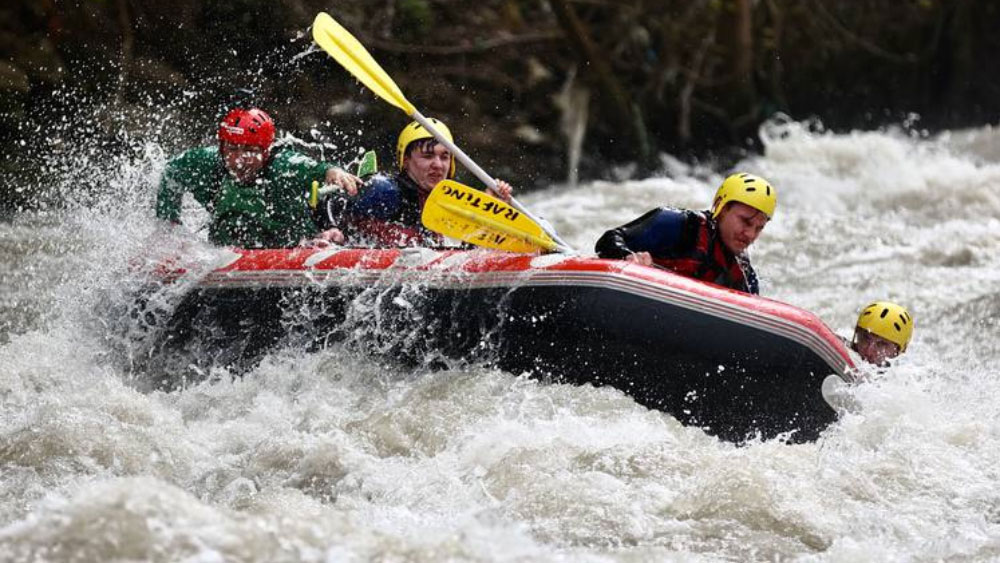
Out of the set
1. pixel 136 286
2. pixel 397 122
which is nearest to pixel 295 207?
pixel 136 286

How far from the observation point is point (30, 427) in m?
4.94

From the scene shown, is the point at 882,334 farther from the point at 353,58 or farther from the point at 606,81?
the point at 606,81

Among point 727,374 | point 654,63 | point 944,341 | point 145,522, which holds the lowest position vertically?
point 145,522

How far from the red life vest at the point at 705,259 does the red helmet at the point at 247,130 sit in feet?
7.17

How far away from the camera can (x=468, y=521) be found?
4070mm

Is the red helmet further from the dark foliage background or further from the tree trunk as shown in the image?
the tree trunk

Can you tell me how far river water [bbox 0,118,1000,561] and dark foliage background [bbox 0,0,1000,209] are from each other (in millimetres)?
3204

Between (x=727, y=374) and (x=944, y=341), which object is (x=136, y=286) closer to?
(x=727, y=374)

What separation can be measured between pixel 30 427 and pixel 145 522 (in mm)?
1721

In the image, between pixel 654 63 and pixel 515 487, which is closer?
pixel 515 487

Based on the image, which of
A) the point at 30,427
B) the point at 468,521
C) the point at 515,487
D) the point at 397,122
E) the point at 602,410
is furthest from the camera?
the point at 397,122

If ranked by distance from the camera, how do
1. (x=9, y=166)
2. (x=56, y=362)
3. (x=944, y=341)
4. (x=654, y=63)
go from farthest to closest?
(x=654, y=63), (x=9, y=166), (x=944, y=341), (x=56, y=362)

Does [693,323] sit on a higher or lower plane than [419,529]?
higher

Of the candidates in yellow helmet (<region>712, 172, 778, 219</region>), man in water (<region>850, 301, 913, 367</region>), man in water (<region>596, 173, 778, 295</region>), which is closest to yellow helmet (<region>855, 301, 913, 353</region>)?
man in water (<region>850, 301, 913, 367</region>)
